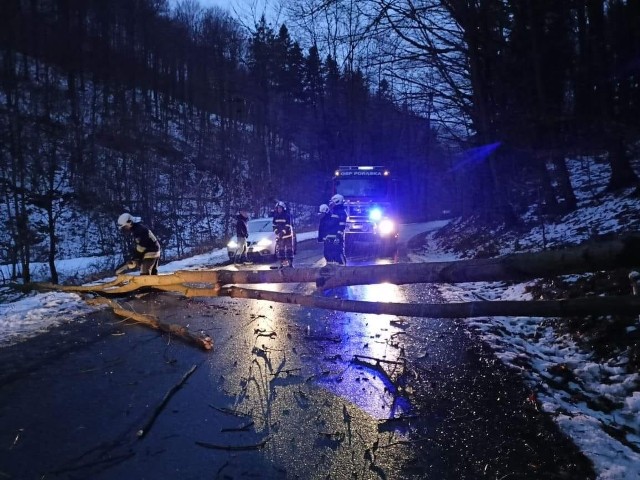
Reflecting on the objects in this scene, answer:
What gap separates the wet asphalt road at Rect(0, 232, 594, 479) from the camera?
3.46 metres

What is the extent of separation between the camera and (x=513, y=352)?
6.35m

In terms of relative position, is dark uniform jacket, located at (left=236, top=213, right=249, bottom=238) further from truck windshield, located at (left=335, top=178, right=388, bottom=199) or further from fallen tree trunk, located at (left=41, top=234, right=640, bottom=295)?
fallen tree trunk, located at (left=41, top=234, right=640, bottom=295)

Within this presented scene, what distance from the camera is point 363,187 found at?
1755 centimetres

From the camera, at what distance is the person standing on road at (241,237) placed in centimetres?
1627

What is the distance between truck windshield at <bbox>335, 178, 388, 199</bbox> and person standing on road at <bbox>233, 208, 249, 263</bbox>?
3.95 m

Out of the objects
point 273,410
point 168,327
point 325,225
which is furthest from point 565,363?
point 325,225

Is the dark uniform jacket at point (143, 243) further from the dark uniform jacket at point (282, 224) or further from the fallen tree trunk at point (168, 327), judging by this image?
the dark uniform jacket at point (282, 224)

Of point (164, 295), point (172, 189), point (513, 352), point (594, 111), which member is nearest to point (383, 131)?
point (172, 189)

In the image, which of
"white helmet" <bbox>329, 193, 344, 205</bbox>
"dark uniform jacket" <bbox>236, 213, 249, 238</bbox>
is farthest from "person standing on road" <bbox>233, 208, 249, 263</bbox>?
"white helmet" <bbox>329, 193, 344, 205</bbox>

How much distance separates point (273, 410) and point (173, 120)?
51.5m

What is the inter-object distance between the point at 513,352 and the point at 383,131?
45157 mm

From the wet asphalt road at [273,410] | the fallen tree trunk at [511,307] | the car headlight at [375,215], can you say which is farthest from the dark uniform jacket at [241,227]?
the fallen tree trunk at [511,307]

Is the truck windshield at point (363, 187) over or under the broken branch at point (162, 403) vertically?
over

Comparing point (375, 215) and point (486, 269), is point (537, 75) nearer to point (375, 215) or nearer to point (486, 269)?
point (375, 215)
